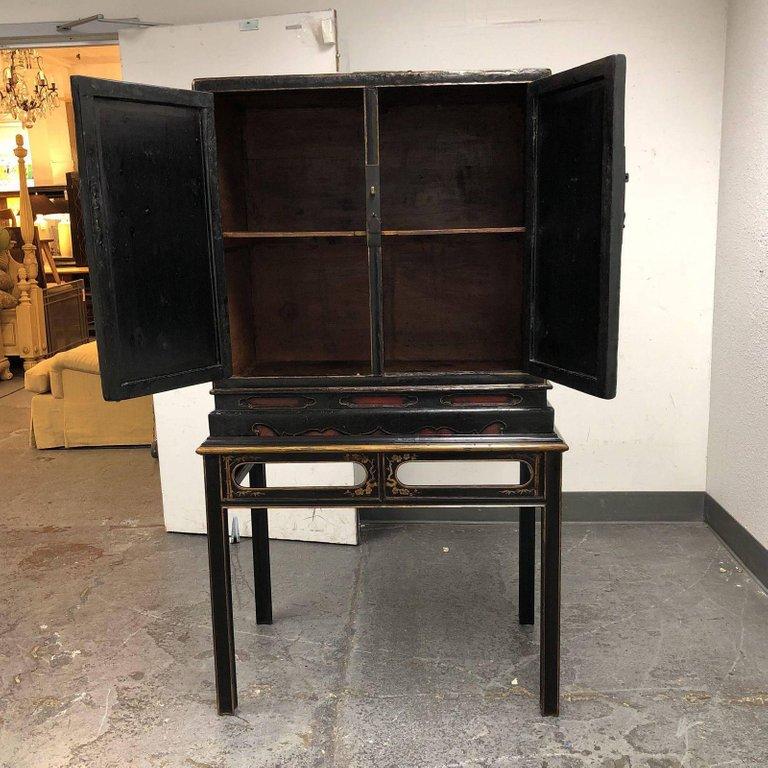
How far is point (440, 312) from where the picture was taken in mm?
3332

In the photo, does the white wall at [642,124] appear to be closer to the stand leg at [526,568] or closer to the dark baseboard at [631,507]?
the dark baseboard at [631,507]

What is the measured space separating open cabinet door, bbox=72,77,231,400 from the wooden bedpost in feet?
19.2

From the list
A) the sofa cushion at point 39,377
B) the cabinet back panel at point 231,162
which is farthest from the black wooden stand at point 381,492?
the sofa cushion at point 39,377

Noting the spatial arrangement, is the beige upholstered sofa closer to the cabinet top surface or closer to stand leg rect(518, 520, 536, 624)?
stand leg rect(518, 520, 536, 624)

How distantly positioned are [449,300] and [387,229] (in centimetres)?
37

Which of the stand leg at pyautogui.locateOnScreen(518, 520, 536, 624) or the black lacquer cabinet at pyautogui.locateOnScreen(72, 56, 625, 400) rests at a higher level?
the black lacquer cabinet at pyautogui.locateOnScreen(72, 56, 625, 400)

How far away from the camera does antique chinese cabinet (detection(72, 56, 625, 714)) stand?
237 cm

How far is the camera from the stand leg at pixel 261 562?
3230 mm

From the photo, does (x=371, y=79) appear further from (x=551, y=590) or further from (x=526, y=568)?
(x=526, y=568)

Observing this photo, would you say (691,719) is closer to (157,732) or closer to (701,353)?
(157,732)

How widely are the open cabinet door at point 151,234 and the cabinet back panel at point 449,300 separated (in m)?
0.84

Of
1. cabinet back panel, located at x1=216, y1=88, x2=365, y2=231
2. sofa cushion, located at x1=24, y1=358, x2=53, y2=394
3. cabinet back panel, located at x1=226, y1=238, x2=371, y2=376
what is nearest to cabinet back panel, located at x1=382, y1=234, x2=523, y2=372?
cabinet back panel, located at x1=226, y1=238, x2=371, y2=376

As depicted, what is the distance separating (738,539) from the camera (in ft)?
12.2

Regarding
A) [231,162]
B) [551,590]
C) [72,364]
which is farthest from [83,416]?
[551,590]
